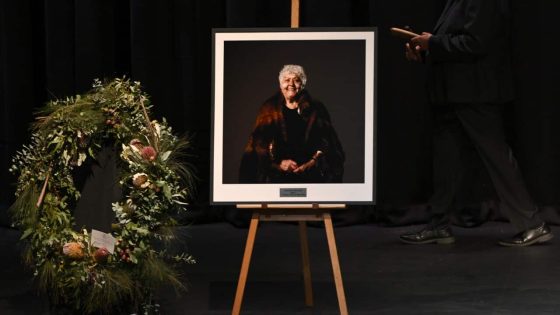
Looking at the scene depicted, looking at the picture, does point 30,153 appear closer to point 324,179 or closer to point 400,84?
point 324,179

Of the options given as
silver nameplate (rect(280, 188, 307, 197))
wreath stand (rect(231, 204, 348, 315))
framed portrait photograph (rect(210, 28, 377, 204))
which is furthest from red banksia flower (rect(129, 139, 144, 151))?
silver nameplate (rect(280, 188, 307, 197))

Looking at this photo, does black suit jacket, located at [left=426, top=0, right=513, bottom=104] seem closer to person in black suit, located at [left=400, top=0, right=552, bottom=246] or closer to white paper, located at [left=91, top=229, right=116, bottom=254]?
person in black suit, located at [left=400, top=0, right=552, bottom=246]

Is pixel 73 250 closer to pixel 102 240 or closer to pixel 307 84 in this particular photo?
pixel 102 240

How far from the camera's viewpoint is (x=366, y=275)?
15.0 ft

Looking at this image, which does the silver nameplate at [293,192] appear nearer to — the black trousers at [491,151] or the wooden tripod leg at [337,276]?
the wooden tripod leg at [337,276]

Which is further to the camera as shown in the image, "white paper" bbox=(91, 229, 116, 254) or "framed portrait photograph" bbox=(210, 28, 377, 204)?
"framed portrait photograph" bbox=(210, 28, 377, 204)

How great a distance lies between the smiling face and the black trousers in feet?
4.99

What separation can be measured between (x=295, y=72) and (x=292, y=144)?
253 mm

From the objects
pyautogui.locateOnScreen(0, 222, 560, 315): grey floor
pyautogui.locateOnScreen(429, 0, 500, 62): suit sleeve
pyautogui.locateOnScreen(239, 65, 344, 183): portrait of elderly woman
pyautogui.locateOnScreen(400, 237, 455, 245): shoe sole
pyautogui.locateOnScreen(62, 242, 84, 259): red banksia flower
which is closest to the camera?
pyautogui.locateOnScreen(62, 242, 84, 259): red banksia flower

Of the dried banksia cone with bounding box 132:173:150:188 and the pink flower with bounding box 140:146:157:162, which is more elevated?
the pink flower with bounding box 140:146:157:162

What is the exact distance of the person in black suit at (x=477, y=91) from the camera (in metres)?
4.99

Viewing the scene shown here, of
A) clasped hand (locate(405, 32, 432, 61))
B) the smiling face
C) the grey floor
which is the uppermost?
clasped hand (locate(405, 32, 432, 61))

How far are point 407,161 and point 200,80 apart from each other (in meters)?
1.17

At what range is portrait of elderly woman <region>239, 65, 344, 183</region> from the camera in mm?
3736
